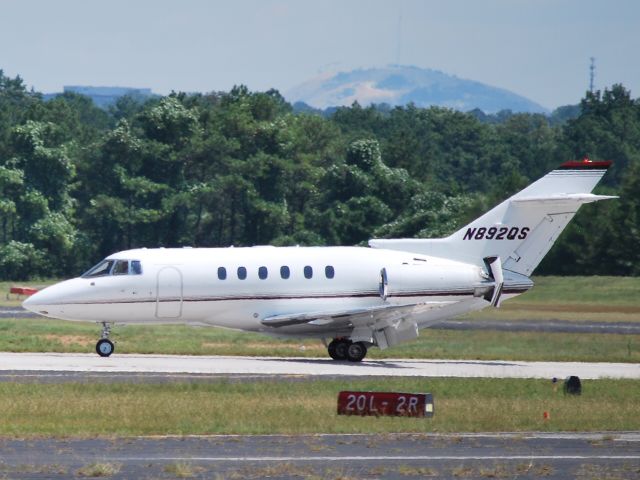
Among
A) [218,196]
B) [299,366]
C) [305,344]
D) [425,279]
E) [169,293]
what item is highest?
[218,196]

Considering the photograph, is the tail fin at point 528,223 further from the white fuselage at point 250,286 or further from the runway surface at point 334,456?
the runway surface at point 334,456

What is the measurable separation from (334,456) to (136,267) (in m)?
17.9

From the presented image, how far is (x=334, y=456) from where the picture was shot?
68.5 feet

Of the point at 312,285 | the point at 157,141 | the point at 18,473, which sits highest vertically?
the point at 157,141

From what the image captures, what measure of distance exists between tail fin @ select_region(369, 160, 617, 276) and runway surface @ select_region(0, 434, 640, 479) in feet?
50.3

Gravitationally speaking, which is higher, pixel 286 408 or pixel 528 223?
pixel 528 223

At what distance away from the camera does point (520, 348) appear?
4259 cm

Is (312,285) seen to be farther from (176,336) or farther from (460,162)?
(460,162)

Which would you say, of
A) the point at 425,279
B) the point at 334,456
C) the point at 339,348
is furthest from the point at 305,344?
the point at 334,456

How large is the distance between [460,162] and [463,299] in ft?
298

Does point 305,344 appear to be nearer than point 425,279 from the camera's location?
No

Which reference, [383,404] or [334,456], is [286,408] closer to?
[383,404]

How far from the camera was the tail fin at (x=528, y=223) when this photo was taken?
38.9 meters

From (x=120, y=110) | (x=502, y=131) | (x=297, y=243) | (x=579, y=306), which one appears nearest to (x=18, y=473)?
(x=579, y=306)
